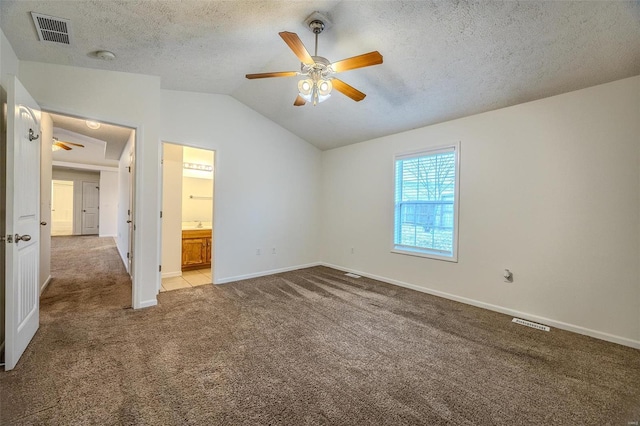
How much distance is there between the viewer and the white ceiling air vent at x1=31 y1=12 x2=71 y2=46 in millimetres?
2092

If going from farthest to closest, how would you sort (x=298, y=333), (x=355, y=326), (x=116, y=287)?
(x=116, y=287), (x=355, y=326), (x=298, y=333)

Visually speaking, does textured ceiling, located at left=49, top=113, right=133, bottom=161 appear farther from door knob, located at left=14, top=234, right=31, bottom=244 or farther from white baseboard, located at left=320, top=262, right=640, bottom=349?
white baseboard, located at left=320, top=262, right=640, bottom=349

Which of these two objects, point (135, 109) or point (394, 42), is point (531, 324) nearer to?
point (394, 42)

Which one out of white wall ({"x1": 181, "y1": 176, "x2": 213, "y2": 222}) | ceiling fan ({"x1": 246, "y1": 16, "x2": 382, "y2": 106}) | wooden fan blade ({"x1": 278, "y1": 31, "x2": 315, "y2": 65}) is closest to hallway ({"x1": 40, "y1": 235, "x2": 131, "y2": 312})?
white wall ({"x1": 181, "y1": 176, "x2": 213, "y2": 222})

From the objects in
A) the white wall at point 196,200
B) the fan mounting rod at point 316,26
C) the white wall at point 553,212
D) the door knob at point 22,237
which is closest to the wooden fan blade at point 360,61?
the fan mounting rod at point 316,26

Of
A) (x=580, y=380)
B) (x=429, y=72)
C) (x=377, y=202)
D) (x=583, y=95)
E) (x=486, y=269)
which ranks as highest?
(x=429, y=72)

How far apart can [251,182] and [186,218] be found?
2134 mm

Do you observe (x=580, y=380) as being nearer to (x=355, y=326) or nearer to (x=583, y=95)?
(x=355, y=326)

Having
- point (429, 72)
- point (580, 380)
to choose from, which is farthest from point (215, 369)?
point (429, 72)

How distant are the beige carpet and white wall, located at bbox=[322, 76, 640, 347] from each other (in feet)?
1.12

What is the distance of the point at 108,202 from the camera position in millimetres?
10180

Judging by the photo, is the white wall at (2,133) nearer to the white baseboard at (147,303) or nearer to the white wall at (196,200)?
the white baseboard at (147,303)

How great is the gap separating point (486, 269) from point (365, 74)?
2.92 metres

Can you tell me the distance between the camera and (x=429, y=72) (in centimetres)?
300
